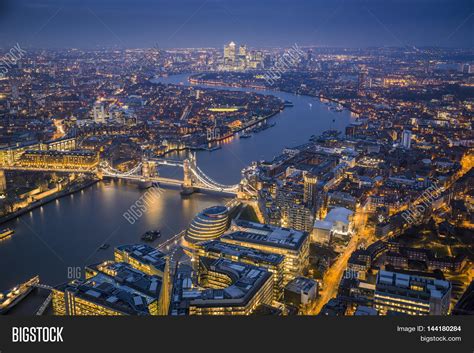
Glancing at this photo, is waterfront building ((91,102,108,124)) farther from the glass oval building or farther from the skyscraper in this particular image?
the skyscraper

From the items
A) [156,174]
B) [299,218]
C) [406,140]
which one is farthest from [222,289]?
[406,140]

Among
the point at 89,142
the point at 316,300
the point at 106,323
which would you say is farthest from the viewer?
the point at 89,142

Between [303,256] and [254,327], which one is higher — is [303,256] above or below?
below

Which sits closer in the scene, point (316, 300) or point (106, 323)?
point (106, 323)

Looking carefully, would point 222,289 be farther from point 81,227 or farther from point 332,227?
point 81,227

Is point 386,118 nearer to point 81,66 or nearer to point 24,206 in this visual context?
point 24,206

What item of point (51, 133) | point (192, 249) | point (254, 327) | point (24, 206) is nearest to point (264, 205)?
point (192, 249)
